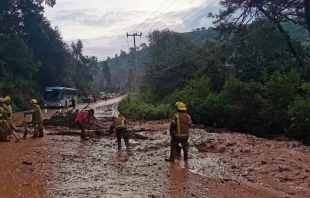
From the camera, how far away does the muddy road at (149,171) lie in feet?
27.0

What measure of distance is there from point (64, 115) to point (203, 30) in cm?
6754

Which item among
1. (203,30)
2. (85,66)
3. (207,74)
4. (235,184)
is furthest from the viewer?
(85,66)

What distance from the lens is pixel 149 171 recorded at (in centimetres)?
1023

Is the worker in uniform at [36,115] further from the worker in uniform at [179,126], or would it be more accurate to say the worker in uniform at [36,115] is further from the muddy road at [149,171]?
the worker in uniform at [179,126]

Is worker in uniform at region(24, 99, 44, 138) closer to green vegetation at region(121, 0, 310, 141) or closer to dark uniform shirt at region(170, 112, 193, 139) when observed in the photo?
dark uniform shirt at region(170, 112, 193, 139)

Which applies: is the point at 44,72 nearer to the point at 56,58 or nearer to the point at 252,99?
the point at 56,58

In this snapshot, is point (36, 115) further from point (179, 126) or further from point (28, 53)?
point (28, 53)

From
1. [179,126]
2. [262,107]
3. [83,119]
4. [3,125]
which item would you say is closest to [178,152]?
[179,126]

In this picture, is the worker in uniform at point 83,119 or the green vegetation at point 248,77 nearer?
the worker in uniform at point 83,119

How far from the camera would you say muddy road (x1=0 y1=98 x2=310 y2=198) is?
27.0ft

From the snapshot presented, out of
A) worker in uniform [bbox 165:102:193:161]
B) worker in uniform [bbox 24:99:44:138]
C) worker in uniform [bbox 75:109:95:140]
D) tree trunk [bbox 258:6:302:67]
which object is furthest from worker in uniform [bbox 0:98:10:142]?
tree trunk [bbox 258:6:302:67]

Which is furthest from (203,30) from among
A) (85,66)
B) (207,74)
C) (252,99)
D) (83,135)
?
(83,135)

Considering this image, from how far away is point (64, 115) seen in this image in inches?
944

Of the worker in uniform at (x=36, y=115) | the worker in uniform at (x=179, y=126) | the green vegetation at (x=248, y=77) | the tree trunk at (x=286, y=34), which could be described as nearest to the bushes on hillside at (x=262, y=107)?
the green vegetation at (x=248, y=77)
